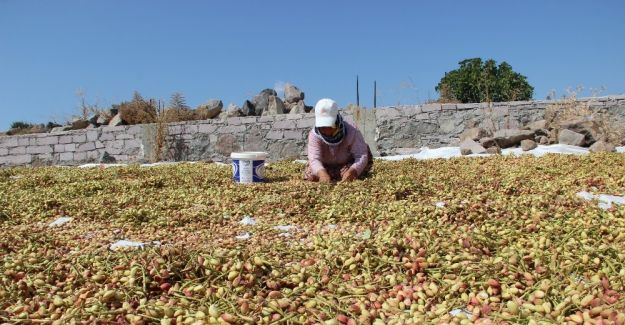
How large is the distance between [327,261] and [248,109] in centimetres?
1057

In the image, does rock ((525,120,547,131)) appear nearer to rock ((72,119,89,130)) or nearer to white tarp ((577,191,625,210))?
white tarp ((577,191,625,210))

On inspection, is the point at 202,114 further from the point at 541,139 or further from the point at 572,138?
the point at 572,138

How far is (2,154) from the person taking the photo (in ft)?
41.5

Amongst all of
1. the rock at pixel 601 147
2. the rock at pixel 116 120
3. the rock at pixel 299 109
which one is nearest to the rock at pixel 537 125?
the rock at pixel 601 147

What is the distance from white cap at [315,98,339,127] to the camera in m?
5.12

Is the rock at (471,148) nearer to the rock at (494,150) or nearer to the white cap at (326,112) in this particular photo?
the rock at (494,150)

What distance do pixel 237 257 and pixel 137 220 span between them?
161 cm

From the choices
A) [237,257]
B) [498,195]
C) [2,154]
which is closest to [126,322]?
[237,257]

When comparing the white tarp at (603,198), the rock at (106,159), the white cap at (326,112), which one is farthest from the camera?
the rock at (106,159)

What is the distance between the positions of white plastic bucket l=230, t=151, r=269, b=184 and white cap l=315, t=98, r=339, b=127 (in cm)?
87

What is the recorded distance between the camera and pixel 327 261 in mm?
2367

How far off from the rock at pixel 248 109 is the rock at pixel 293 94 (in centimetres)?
113

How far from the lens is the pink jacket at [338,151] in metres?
5.39

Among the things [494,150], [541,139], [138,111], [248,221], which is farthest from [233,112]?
[248,221]
